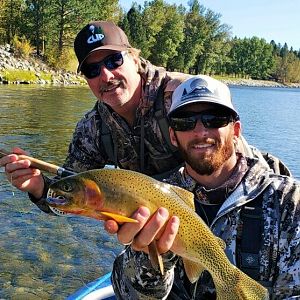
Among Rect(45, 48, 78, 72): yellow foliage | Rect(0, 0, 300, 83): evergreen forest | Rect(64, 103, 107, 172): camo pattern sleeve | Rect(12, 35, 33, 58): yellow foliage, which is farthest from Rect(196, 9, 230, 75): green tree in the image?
Rect(64, 103, 107, 172): camo pattern sleeve

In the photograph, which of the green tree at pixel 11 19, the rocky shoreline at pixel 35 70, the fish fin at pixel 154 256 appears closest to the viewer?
the fish fin at pixel 154 256

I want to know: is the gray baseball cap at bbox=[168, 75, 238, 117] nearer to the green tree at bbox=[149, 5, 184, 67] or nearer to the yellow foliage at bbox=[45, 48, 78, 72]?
the yellow foliage at bbox=[45, 48, 78, 72]

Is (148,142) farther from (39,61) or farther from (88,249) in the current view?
(39,61)

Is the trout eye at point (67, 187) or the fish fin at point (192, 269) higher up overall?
the trout eye at point (67, 187)

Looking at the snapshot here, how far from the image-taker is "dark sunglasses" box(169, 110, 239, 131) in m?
3.00

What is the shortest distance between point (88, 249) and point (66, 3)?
47.1 m

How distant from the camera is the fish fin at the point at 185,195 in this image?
268cm

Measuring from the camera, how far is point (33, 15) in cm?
4947

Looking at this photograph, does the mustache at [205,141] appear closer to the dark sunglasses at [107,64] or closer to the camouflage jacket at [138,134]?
the camouflage jacket at [138,134]

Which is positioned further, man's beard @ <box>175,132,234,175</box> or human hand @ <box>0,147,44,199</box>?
human hand @ <box>0,147,44,199</box>

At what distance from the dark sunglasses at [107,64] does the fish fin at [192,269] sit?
1.94 meters

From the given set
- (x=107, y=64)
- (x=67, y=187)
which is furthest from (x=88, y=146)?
(x=67, y=187)

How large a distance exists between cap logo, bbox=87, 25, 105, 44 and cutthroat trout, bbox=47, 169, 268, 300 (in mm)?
1787

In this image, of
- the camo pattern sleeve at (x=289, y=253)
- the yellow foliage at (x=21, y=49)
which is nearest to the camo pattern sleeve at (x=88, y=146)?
the camo pattern sleeve at (x=289, y=253)
